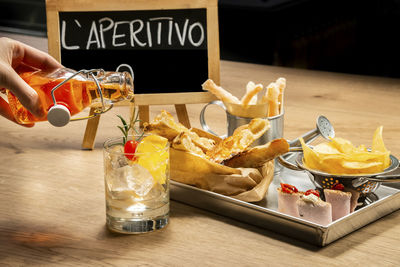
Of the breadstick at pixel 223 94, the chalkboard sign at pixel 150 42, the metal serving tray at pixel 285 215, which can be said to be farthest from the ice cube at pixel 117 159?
the chalkboard sign at pixel 150 42

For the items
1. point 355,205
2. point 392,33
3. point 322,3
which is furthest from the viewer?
point 322,3

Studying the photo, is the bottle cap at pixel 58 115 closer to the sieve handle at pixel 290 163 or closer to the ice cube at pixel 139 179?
the ice cube at pixel 139 179

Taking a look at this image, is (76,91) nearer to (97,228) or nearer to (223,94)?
(97,228)

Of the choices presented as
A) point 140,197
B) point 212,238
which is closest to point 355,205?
point 212,238

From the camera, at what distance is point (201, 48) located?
1.78 m

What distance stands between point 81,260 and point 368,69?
3729 mm

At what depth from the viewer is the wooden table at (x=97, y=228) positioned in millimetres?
973

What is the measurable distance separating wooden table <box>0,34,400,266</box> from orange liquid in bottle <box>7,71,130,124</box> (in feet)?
0.68

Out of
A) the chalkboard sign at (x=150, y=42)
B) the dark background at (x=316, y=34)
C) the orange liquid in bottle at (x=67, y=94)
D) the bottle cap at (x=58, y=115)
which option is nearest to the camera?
the bottle cap at (x=58, y=115)

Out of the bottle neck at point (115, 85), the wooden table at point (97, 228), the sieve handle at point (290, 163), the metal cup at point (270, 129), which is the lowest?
the wooden table at point (97, 228)

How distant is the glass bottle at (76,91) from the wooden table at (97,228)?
0.67ft

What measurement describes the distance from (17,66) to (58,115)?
482mm

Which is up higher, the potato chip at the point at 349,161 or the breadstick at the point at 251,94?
the breadstick at the point at 251,94

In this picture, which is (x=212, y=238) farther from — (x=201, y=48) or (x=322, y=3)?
(x=322, y=3)
